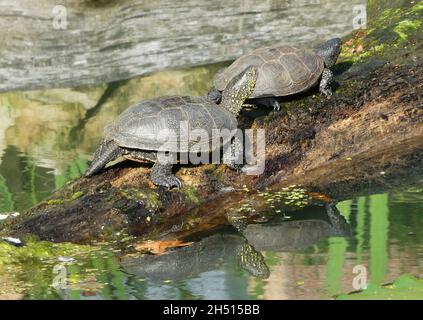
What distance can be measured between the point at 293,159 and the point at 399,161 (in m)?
0.83

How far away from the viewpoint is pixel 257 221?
474cm

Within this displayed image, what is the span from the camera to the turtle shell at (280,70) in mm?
5520

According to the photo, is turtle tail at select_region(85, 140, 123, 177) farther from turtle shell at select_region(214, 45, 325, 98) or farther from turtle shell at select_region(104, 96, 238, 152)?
turtle shell at select_region(214, 45, 325, 98)

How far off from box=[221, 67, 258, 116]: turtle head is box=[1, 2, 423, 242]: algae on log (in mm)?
149

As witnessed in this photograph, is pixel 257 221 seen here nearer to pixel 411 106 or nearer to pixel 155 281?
pixel 155 281

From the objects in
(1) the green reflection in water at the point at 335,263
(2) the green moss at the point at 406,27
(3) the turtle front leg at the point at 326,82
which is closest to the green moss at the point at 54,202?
(1) the green reflection in water at the point at 335,263

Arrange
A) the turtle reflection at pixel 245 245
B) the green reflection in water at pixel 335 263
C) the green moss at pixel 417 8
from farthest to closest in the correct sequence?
the green moss at pixel 417 8
the turtle reflection at pixel 245 245
the green reflection in water at pixel 335 263

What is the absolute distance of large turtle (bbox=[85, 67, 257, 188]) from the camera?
4.76 m

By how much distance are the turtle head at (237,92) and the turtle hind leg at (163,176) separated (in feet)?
2.46

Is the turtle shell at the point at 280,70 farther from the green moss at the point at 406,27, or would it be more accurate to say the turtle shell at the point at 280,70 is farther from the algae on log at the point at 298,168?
the green moss at the point at 406,27

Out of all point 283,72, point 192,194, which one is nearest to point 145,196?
point 192,194

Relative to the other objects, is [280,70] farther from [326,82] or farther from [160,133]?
[160,133]

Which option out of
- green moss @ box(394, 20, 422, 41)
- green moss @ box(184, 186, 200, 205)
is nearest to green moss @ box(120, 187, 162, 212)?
green moss @ box(184, 186, 200, 205)
